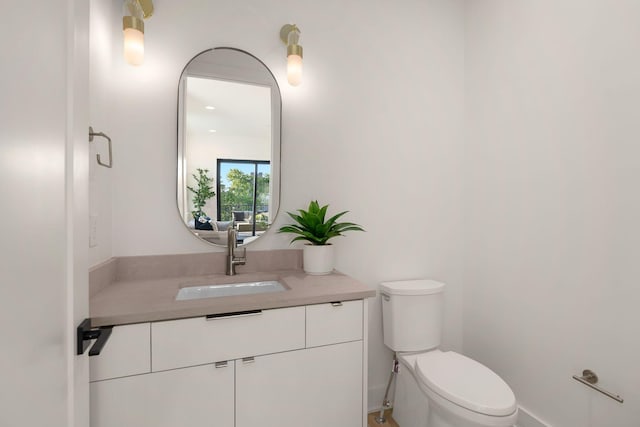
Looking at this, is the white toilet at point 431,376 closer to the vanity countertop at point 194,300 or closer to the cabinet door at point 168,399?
the vanity countertop at point 194,300

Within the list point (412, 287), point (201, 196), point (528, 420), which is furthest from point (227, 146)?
point (528, 420)

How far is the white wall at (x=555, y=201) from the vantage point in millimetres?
1337

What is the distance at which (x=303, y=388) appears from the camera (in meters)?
1.30

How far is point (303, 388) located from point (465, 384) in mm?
702

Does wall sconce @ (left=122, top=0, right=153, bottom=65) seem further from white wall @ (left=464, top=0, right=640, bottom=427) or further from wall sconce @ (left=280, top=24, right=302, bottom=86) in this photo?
white wall @ (left=464, top=0, right=640, bottom=427)

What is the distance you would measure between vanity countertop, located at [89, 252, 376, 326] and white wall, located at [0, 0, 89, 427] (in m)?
0.32

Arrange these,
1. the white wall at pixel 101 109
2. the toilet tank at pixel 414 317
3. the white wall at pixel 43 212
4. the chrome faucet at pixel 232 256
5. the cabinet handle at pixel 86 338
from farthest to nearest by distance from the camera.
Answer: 1. the toilet tank at pixel 414 317
2. the chrome faucet at pixel 232 256
3. the white wall at pixel 101 109
4. the cabinet handle at pixel 86 338
5. the white wall at pixel 43 212

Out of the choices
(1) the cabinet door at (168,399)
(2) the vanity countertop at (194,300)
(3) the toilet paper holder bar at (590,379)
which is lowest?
(3) the toilet paper holder bar at (590,379)

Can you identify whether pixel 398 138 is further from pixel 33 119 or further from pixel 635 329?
pixel 33 119

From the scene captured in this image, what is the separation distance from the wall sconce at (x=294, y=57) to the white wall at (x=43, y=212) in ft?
3.43

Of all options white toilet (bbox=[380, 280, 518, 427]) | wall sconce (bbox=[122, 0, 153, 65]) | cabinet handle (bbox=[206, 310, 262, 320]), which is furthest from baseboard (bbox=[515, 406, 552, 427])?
wall sconce (bbox=[122, 0, 153, 65])

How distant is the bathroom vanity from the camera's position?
1.07 metres

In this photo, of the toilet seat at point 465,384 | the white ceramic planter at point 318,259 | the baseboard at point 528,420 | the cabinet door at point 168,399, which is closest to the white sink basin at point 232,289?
the white ceramic planter at point 318,259

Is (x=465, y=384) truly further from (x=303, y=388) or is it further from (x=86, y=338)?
(x=86, y=338)
